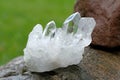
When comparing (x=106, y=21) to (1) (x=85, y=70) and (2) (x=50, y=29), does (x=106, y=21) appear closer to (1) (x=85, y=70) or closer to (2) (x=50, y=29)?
(1) (x=85, y=70)

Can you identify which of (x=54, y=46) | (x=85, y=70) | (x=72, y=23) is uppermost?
(x=72, y=23)

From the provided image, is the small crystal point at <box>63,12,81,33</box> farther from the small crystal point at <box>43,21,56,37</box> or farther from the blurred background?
the blurred background

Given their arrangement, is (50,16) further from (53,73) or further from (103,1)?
(53,73)

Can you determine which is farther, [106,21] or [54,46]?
[106,21]

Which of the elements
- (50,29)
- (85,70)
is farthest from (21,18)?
(50,29)

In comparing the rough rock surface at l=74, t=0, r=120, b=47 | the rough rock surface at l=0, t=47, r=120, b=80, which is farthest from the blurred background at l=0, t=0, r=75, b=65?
the rough rock surface at l=0, t=47, r=120, b=80

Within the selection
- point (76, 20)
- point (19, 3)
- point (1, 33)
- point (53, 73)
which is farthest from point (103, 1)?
point (19, 3)

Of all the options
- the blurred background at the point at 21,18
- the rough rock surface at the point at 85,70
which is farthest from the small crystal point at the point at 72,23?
the blurred background at the point at 21,18
